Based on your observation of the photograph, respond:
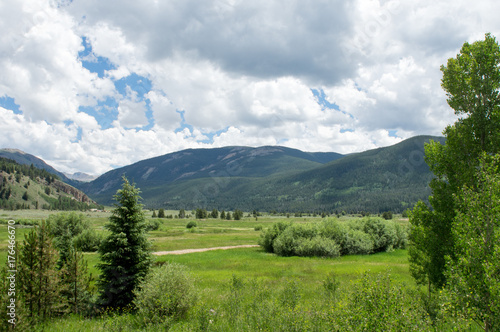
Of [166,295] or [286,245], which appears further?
[286,245]

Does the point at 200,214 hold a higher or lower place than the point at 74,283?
lower

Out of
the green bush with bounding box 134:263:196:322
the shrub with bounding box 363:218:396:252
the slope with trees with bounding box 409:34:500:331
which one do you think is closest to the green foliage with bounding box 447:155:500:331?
the slope with trees with bounding box 409:34:500:331

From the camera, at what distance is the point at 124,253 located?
15.3m

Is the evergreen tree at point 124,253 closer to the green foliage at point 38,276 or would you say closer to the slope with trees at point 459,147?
the green foliage at point 38,276

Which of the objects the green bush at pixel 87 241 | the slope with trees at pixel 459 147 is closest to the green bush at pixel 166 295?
the slope with trees at pixel 459 147

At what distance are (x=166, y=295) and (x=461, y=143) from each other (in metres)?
16.4

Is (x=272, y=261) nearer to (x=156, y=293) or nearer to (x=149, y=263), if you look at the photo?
(x=149, y=263)

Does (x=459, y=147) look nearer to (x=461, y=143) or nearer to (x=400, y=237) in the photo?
(x=461, y=143)

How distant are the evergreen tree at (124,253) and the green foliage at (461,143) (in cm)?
1521

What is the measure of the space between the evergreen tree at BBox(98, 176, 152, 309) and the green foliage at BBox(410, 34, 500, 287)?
15206 millimetres

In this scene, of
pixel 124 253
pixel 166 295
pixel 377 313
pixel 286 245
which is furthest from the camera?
pixel 286 245

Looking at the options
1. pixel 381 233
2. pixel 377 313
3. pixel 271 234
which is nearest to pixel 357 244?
pixel 381 233

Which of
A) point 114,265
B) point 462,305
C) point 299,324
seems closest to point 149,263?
point 114,265

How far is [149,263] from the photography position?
51.6ft
